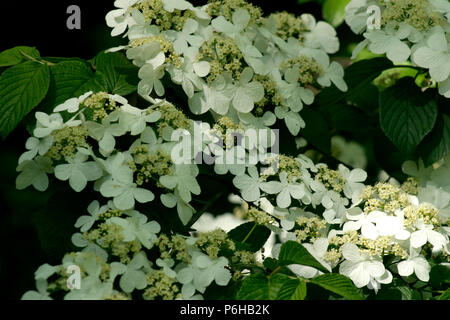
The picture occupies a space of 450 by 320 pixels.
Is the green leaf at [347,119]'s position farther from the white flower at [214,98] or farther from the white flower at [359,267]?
the white flower at [359,267]

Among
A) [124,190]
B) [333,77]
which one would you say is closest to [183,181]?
[124,190]

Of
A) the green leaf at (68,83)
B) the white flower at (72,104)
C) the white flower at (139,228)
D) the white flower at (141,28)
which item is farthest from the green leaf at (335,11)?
the white flower at (139,228)

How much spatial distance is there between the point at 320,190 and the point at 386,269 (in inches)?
8.7

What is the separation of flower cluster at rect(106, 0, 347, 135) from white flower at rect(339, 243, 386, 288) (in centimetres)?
36

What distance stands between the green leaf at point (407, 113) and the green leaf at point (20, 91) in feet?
2.54

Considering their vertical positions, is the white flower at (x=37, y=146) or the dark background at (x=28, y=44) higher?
the white flower at (x=37, y=146)

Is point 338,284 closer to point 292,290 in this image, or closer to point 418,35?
point 292,290

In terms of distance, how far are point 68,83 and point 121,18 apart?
0.21 meters

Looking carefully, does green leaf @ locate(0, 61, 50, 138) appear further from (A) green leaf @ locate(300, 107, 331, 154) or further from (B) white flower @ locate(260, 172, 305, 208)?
(A) green leaf @ locate(300, 107, 331, 154)

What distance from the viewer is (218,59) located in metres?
1.43

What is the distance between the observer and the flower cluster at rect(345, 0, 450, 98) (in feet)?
4.66

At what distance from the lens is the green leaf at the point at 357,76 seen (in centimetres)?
165

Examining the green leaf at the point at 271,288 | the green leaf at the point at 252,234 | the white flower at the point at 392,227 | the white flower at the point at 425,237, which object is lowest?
the green leaf at the point at 252,234

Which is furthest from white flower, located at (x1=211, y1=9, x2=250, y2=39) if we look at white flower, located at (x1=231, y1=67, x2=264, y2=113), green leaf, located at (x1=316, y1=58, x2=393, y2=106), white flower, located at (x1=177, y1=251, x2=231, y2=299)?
white flower, located at (x1=177, y1=251, x2=231, y2=299)
